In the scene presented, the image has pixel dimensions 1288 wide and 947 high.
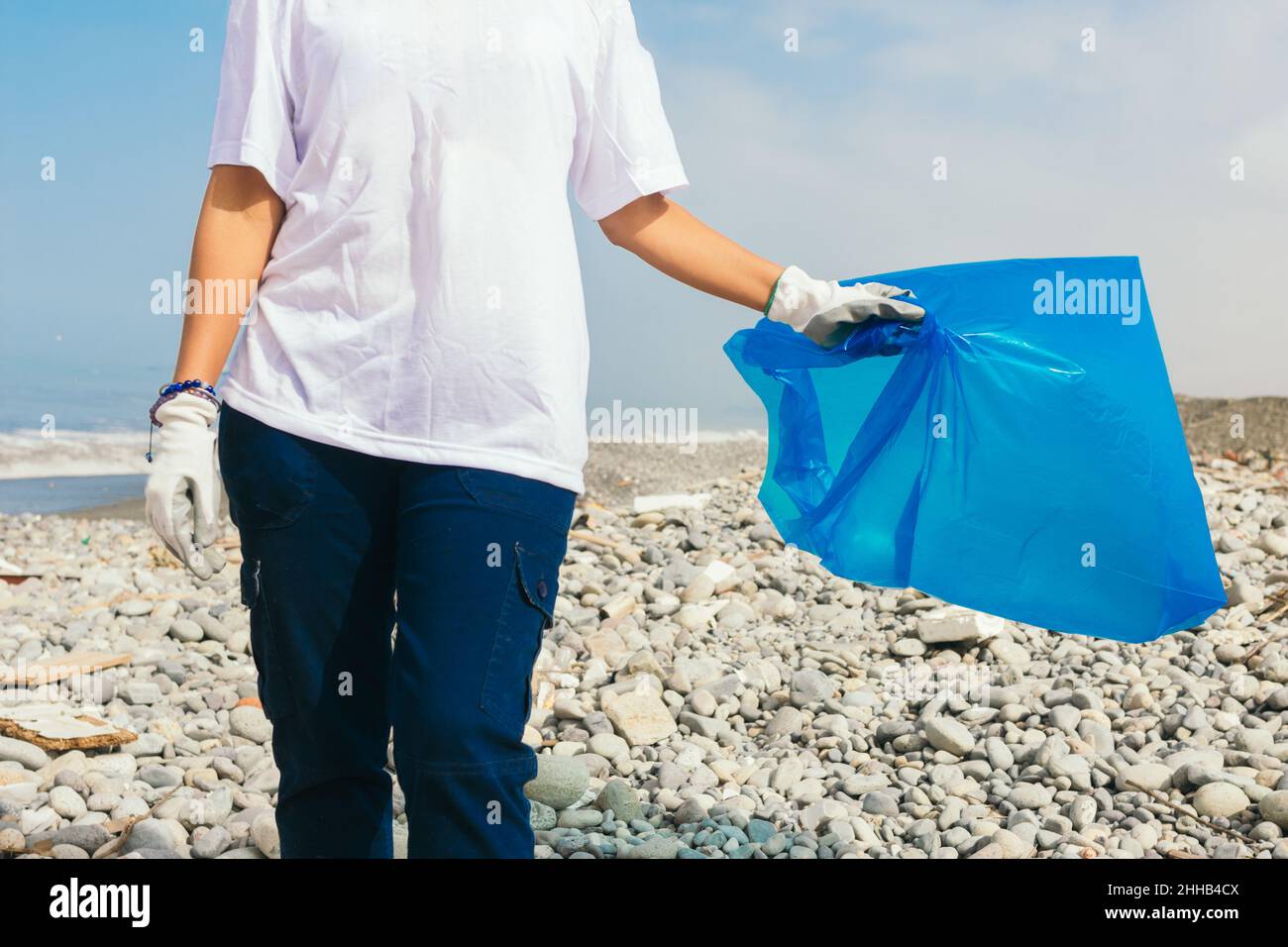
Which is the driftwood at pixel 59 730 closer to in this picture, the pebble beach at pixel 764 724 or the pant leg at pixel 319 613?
the pebble beach at pixel 764 724

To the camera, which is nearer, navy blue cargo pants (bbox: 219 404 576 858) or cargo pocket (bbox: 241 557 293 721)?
navy blue cargo pants (bbox: 219 404 576 858)

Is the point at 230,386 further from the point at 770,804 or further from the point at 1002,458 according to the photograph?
the point at 770,804

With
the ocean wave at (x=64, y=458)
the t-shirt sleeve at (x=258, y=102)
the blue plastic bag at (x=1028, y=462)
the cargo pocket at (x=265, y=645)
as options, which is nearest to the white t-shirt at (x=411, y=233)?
the t-shirt sleeve at (x=258, y=102)

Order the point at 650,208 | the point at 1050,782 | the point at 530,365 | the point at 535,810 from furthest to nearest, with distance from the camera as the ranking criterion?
the point at 1050,782, the point at 535,810, the point at 650,208, the point at 530,365

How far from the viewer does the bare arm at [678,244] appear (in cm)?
229

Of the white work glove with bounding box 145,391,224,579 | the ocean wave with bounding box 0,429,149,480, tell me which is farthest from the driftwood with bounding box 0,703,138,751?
the ocean wave with bounding box 0,429,149,480

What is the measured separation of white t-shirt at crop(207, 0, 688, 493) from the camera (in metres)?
1.95

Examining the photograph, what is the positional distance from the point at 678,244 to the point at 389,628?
3.10 ft

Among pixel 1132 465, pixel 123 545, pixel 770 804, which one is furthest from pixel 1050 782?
pixel 123 545

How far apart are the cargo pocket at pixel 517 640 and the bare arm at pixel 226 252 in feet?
2.26

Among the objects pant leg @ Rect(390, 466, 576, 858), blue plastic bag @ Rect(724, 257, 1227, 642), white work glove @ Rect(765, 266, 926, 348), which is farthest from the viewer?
blue plastic bag @ Rect(724, 257, 1227, 642)

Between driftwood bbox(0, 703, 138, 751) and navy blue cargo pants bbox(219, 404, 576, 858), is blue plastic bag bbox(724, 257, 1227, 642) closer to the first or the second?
navy blue cargo pants bbox(219, 404, 576, 858)

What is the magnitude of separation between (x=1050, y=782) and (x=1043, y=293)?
1.87m

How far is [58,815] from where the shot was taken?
3.56 metres
